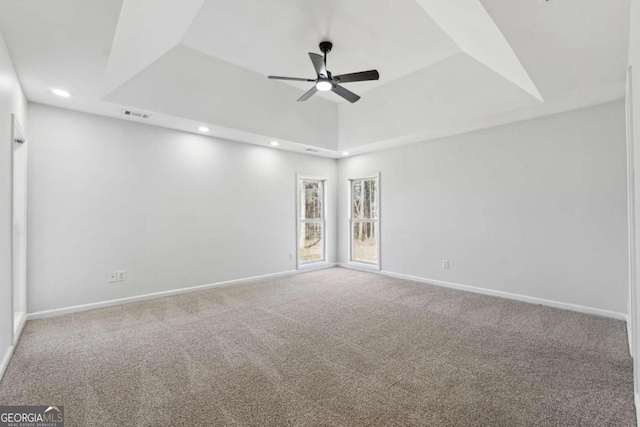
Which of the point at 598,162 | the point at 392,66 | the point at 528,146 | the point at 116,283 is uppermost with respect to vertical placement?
the point at 392,66

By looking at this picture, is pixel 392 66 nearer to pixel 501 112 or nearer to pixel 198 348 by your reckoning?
pixel 501 112

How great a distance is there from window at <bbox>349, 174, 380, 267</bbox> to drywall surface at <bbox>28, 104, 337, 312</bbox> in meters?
1.67

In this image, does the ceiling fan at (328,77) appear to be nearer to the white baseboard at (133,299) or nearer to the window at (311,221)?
the window at (311,221)

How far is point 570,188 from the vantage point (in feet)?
12.0

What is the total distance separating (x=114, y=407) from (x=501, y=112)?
15.9 ft

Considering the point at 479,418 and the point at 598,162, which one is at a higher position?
the point at 598,162

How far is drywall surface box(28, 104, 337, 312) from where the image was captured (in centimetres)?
346

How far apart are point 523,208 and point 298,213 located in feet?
12.5

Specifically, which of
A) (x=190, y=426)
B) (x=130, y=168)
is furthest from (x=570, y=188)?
(x=130, y=168)

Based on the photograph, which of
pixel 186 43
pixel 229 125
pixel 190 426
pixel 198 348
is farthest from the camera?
pixel 229 125

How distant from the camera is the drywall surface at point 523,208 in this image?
341 cm

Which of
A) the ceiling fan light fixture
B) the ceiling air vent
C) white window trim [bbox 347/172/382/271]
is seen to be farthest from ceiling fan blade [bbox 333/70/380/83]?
white window trim [bbox 347/172/382/271]

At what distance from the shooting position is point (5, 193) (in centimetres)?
231

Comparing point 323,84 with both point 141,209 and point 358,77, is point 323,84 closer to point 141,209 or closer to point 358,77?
point 358,77
